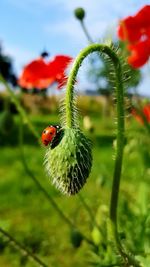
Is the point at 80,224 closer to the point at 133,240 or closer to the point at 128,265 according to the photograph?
the point at 133,240

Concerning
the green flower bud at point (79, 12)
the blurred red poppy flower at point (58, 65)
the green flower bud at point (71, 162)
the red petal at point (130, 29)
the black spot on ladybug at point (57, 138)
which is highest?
the green flower bud at point (79, 12)

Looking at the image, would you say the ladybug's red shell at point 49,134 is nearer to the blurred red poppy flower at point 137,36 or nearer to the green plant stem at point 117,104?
the green plant stem at point 117,104

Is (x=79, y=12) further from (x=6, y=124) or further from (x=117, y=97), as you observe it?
(x=117, y=97)

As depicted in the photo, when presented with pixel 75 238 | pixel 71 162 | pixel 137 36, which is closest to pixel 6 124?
pixel 75 238

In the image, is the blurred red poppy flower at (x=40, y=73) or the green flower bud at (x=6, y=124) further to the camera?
the green flower bud at (x=6, y=124)

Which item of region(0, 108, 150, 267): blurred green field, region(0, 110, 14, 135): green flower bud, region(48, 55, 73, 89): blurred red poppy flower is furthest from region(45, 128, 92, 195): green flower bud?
region(0, 110, 14, 135): green flower bud

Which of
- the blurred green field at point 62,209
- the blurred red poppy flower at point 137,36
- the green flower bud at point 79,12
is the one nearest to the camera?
the blurred red poppy flower at point 137,36

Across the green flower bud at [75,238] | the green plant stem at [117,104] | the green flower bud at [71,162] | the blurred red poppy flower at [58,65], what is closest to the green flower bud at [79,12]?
the blurred red poppy flower at [58,65]

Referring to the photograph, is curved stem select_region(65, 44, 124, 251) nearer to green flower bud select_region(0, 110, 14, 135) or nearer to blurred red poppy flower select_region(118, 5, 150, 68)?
blurred red poppy flower select_region(118, 5, 150, 68)
